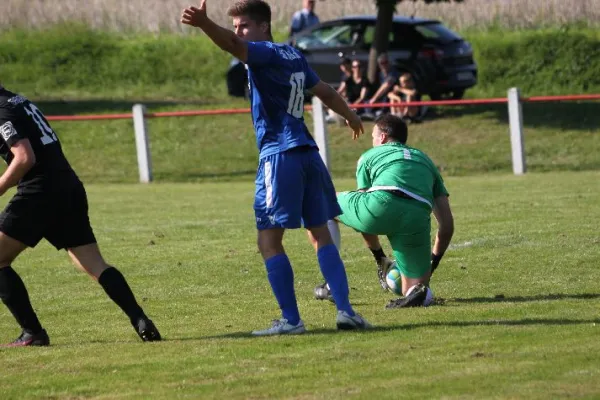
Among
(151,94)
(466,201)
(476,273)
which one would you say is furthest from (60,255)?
(151,94)

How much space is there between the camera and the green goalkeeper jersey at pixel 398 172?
352 inches

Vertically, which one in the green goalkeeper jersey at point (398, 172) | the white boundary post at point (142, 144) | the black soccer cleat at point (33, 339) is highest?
the green goalkeeper jersey at point (398, 172)

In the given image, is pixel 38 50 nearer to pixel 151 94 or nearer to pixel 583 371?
pixel 151 94

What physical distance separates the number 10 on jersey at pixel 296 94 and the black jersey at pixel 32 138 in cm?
136

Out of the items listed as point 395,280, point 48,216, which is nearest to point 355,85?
point 395,280

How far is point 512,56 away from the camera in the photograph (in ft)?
100

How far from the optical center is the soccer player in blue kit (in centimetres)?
739

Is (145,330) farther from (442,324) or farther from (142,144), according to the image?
(142,144)

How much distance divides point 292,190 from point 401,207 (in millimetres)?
1619

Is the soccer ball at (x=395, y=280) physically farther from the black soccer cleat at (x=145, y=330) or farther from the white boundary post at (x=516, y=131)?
the white boundary post at (x=516, y=131)

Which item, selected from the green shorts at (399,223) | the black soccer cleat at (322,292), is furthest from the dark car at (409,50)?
the green shorts at (399,223)

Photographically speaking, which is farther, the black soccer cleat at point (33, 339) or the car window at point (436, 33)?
the car window at point (436, 33)

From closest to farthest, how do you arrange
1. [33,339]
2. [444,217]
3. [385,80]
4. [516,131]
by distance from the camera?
[33,339] → [444,217] → [516,131] → [385,80]

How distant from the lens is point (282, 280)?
7.63m
